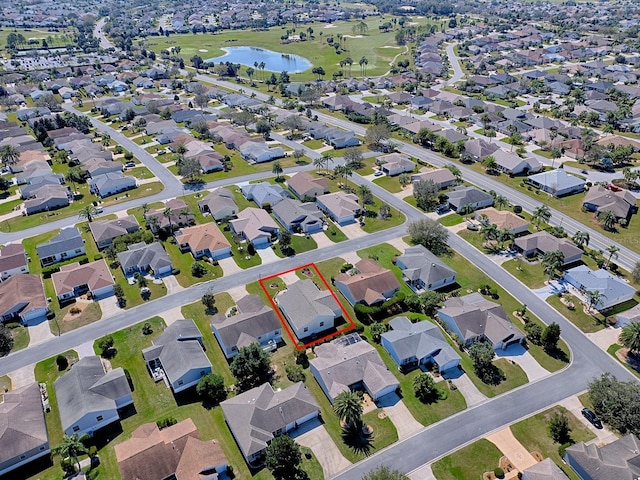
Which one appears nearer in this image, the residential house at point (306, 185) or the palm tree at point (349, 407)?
the palm tree at point (349, 407)

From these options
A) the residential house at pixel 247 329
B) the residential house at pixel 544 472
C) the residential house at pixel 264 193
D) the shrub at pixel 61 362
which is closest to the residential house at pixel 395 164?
the residential house at pixel 264 193

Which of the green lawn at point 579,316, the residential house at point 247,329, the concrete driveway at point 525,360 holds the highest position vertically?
the residential house at point 247,329

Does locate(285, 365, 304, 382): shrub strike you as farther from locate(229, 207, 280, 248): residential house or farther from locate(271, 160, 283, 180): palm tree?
locate(271, 160, 283, 180): palm tree

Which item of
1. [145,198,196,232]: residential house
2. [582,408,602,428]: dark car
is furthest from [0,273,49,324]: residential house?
[582,408,602,428]: dark car

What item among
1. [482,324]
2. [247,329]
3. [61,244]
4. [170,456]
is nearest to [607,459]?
[482,324]

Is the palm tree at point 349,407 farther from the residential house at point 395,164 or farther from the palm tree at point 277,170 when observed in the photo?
the residential house at point 395,164

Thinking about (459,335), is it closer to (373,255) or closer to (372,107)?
(373,255)

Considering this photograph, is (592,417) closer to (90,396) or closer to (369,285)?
(369,285)
